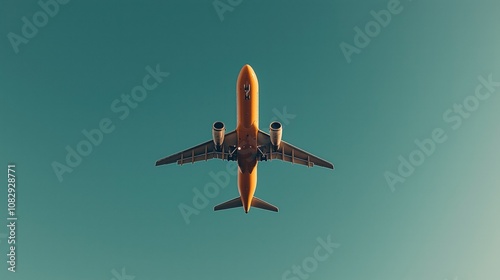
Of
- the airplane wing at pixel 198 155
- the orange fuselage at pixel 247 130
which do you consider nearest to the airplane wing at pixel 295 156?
the orange fuselage at pixel 247 130

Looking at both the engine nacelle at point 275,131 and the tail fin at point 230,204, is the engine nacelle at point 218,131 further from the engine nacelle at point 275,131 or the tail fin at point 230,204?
the tail fin at point 230,204

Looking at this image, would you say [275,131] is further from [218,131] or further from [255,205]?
[255,205]

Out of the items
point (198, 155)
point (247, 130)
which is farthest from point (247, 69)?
point (198, 155)

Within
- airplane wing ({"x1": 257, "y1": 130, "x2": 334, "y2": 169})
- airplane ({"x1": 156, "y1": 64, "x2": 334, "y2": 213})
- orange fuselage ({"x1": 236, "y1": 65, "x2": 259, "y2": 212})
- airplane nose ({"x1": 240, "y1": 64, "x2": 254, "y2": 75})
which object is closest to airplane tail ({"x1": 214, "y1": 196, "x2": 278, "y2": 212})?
airplane ({"x1": 156, "y1": 64, "x2": 334, "y2": 213})

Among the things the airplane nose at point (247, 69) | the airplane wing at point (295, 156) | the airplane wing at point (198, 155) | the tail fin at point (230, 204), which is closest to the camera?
the airplane nose at point (247, 69)

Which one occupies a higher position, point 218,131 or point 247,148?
point 218,131

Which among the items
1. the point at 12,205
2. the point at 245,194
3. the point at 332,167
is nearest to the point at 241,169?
the point at 245,194

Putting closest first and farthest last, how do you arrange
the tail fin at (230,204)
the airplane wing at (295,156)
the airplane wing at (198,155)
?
the airplane wing at (198,155)
the airplane wing at (295,156)
the tail fin at (230,204)
